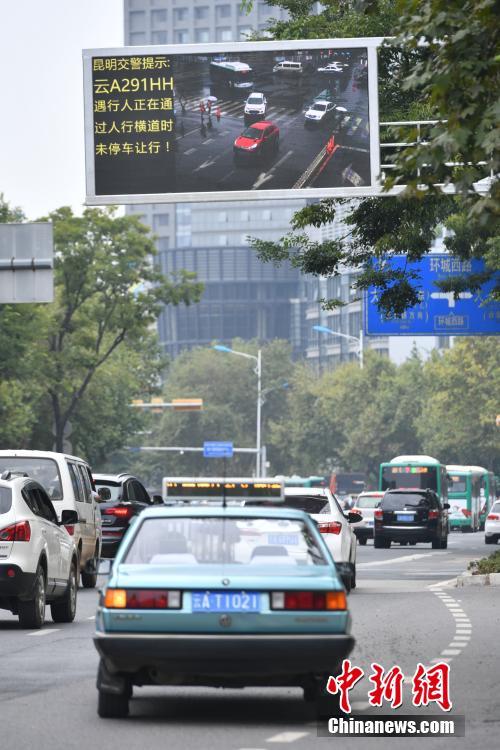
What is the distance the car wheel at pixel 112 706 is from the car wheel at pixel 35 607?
7.69 meters

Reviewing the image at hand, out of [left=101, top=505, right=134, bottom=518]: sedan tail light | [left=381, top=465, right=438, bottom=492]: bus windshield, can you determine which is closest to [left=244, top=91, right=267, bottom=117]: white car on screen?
[left=101, top=505, right=134, bottom=518]: sedan tail light

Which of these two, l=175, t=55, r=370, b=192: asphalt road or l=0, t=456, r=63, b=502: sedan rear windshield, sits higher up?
l=175, t=55, r=370, b=192: asphalt road

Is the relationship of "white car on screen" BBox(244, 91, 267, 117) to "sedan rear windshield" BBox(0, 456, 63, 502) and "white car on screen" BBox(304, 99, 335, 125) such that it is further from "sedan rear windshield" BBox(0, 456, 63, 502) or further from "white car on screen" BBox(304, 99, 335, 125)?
"sedan rear windshield" BBox(0, 456, 63, 502)

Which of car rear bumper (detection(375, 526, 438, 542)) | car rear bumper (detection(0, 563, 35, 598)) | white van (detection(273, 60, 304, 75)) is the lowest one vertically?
car rear bumper (detection(375, 526, 438, 542))

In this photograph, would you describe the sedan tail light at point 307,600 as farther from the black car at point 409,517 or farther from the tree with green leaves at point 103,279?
the tree with green leaves at point 103,279

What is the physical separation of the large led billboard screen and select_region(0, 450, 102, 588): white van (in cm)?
352

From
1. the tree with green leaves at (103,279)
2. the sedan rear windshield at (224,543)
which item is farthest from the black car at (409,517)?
the sedan rear windshield at (224,543)

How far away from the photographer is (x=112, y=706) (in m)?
11.5

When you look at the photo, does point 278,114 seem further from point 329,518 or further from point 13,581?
point 13,581

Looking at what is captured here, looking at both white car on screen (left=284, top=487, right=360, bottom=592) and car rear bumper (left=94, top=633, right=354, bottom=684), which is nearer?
car rear bumper (left=94, top=633, right=354, bottom=684)

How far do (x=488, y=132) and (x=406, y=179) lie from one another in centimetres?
75

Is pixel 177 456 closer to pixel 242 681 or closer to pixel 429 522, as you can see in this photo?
pixel 429 522

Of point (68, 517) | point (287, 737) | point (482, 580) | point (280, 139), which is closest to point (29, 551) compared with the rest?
point (68, 517)

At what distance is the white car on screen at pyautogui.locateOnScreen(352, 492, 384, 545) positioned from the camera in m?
61.7
